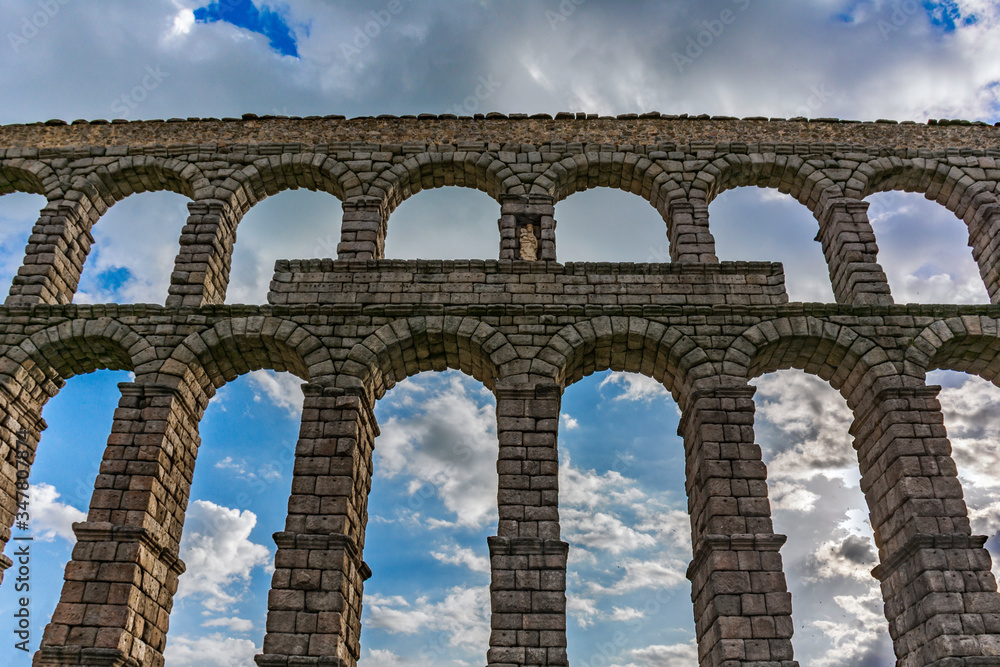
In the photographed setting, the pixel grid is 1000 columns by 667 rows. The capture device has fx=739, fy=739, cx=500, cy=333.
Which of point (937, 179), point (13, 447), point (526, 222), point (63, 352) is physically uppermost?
point (937, 179)

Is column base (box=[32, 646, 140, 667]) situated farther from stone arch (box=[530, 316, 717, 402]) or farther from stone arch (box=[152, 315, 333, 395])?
stone arch (box=[530, 316, 717, 402])

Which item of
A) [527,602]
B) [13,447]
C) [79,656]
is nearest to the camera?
[79,656]

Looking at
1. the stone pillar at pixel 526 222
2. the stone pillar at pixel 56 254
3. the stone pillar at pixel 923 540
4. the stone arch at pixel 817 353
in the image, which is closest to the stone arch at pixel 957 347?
the stone arch at pixel 817 353

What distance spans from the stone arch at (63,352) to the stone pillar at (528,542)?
6.05 metres

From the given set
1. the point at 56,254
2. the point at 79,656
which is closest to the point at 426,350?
the point at 79,656

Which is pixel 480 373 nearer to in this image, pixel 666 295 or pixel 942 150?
pixel 666 295

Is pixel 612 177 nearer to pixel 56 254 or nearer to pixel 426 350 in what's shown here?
pixel 426 350

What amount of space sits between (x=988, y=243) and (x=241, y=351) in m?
13.8

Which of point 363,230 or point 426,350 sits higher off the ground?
point 363,230

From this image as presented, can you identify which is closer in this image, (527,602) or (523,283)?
(527,602)

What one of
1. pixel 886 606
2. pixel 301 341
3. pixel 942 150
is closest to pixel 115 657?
pixel 301 341

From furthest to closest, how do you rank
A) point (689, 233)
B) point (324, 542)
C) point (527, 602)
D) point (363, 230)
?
1. point (363, 230)
2. point (689, 233)
3. point (324, 542)
4. point (527, 602)

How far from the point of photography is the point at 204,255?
13.3 m

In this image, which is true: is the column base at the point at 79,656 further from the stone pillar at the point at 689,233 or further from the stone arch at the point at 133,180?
the stone pillar at the point at 689,233
